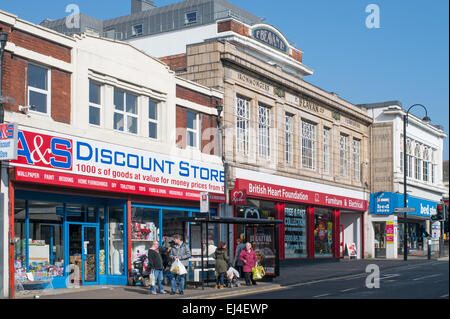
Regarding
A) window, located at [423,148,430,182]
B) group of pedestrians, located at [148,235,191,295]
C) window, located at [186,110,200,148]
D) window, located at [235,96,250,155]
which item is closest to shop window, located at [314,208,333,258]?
window, located at [235,96,250,155]

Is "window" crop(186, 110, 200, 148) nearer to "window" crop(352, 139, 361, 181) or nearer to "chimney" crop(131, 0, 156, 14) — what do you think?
"window" crop(352, 139, 361, 181)

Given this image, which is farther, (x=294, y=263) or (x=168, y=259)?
(x=294, y=263)

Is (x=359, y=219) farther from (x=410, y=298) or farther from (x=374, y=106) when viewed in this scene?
(x=410, y=298)

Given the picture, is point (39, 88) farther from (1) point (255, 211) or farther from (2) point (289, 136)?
(2) point (289, 136)

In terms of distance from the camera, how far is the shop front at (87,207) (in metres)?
20.9

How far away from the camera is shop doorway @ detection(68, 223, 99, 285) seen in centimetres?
2312

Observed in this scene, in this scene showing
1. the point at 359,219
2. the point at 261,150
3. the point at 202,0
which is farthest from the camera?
the point at 202,0

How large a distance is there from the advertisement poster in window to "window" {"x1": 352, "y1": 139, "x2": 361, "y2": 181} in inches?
816

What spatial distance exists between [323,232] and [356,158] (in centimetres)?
814

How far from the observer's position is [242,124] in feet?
108

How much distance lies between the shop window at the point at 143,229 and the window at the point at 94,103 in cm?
374

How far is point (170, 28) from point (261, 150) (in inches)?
1248
